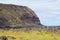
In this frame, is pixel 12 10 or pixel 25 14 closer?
pixel 12 10

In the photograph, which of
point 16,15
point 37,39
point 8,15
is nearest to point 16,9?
point 16,15

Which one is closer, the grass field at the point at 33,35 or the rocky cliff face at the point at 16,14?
the grass field at the point at 33,35

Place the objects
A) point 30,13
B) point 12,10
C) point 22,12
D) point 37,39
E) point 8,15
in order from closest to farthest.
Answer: point 37,39 → point 8,15 → point 12,10 → point 22,12 → point 30,13

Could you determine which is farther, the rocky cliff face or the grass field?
the rocky cliff face

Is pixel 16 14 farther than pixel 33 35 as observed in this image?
Yes

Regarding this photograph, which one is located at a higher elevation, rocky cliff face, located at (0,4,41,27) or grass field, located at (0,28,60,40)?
grass field, located at (0,28,60,40)

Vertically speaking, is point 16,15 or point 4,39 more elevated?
point 4,39

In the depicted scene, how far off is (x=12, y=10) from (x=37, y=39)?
8711 centimetres

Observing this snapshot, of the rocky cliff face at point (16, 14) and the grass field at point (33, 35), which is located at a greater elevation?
the grass field at point (33, 35)

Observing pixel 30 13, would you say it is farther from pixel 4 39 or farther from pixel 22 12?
pixel 4 39

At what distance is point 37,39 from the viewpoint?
37062 millimetres

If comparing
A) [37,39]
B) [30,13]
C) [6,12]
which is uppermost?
[37,39]

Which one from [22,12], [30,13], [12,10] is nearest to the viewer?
[12,10]

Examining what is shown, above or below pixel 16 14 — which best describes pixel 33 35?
above
